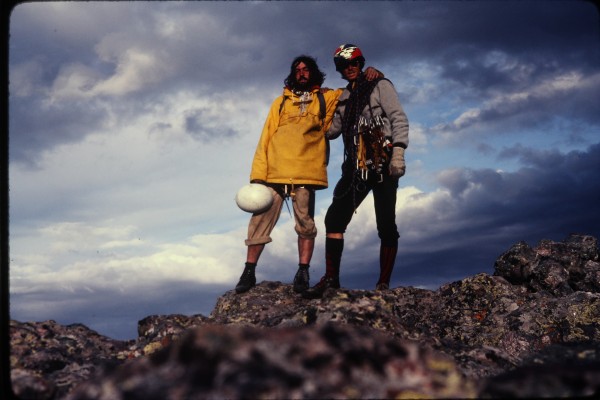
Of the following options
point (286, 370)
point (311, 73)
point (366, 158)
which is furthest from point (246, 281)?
point (286, 370)

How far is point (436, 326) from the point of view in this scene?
30.8 ft

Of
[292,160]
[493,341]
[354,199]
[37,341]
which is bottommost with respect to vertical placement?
[493,341]

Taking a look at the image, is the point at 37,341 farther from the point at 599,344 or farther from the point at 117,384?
the point at 599,344

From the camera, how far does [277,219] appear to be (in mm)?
8812

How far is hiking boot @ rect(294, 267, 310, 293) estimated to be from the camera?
841 cm

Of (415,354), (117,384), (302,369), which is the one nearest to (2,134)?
(117,384)

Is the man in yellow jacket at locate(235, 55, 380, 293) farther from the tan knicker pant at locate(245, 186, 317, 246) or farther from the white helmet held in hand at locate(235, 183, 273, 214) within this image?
the white helmet held in hand at locate(235, 183, 273, 214)

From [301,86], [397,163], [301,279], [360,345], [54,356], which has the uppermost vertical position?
[301,86]

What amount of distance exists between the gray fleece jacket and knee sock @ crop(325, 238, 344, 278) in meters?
1.49

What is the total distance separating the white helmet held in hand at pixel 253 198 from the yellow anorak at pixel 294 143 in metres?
0.25

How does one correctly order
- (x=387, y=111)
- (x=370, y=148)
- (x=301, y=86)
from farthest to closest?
(x=301, y=86) < (x=387, y=111) < (x=370, y=148)

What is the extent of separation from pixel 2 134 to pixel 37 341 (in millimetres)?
2542

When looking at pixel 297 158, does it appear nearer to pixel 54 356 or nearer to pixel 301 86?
pixel 301 86

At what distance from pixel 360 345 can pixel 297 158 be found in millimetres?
5212
